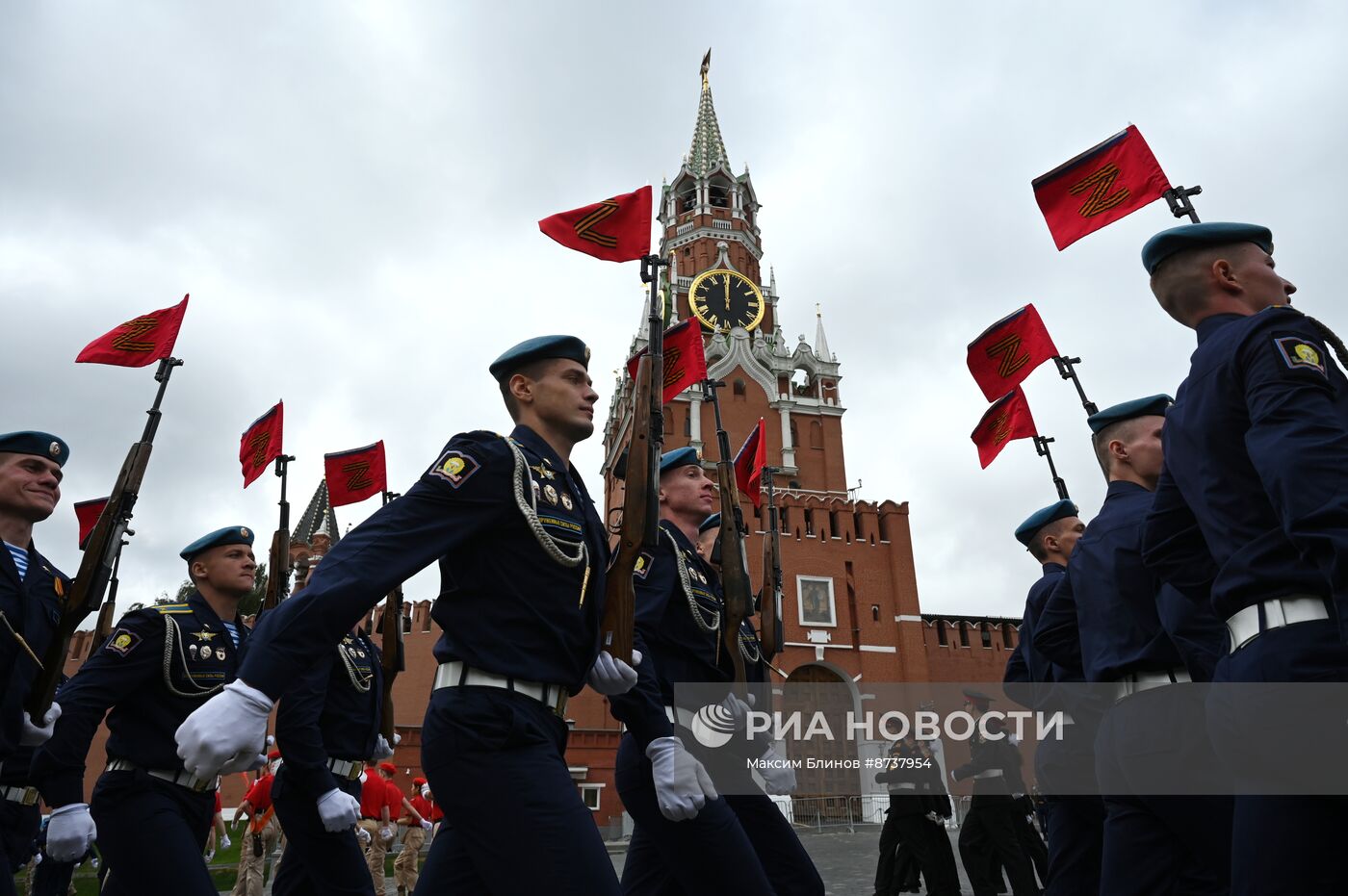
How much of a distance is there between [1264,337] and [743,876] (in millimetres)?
2362

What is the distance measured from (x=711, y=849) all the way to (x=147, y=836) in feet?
7.74

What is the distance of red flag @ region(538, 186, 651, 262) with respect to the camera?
5.77m

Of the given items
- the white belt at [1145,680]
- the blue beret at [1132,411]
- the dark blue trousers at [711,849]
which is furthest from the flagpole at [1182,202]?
the dark blue trousers at [711,849]

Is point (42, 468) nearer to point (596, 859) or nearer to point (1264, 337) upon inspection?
point (596, 859)

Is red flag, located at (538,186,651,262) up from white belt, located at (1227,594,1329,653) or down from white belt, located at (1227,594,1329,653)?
up

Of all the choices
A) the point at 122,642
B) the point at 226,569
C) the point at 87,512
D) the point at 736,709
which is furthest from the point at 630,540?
the point at 87,512

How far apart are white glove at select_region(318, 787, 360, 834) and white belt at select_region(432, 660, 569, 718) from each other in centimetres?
214

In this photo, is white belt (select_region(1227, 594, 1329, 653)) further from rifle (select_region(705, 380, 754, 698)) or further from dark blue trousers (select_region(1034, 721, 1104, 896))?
rifle (select_region(705, 380, 754, 698))

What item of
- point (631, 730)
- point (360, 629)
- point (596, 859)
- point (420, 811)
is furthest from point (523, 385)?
point (420, 811)

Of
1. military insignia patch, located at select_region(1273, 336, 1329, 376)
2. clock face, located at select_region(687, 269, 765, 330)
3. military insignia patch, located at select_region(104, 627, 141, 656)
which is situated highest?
clock face, located at select_region(687, 269, 765, 330)

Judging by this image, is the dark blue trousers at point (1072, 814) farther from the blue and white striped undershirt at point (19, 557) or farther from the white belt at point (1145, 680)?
the blue and white striped undershirt at point (19, 557)

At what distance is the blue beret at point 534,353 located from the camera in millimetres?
3269

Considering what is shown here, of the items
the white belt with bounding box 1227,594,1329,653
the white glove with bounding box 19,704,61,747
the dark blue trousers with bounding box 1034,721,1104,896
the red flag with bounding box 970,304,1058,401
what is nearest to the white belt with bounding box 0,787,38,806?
the white glove with bounding box 19,704,61,747

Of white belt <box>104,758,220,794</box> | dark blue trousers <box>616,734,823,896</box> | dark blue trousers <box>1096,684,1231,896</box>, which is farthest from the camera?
white belt <box>104,758,220,794</box>
